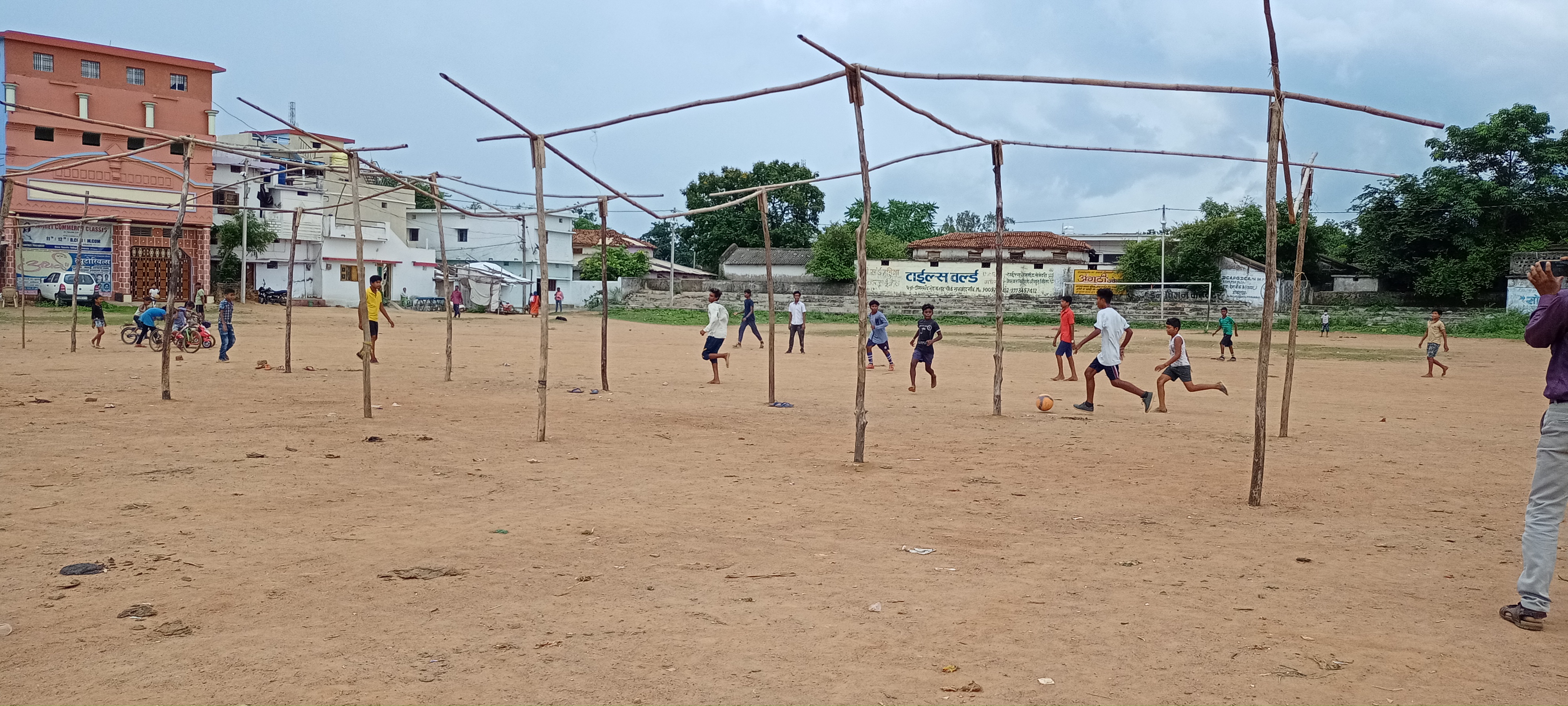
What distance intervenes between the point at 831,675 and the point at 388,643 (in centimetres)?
189

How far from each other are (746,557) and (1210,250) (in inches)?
1887

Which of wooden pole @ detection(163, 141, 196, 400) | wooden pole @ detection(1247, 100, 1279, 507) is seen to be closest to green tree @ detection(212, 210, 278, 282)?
wooden pole @ detection(163, 141, 196, 400)

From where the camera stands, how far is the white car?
37031 millimetres

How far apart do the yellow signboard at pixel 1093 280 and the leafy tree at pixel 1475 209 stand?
36.1 ft

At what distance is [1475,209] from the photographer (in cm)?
4150

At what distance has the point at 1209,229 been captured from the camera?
162ft

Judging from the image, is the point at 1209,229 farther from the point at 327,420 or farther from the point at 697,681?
the point at 697,681

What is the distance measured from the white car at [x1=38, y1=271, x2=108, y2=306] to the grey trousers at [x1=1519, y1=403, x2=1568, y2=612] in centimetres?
4229

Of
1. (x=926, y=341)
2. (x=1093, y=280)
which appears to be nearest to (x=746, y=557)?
(x=926, y=341)

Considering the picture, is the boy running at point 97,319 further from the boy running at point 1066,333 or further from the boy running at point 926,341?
the boy running at point 1066,333

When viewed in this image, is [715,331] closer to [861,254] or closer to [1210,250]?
[861,254]

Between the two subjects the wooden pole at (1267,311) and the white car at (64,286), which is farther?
the white car at (64,286)

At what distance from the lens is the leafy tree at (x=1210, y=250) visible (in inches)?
1927

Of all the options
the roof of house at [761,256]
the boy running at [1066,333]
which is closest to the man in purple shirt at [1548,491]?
the boy running at [1066,333]
